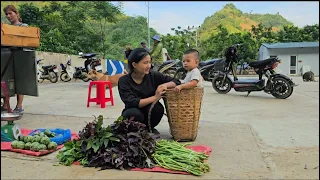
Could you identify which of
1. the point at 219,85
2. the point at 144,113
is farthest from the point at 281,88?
the point at 144,113

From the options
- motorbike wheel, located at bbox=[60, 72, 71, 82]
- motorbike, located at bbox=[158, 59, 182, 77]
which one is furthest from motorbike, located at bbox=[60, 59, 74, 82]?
motorbike, located at bbox=[158, 59, 182, 77]

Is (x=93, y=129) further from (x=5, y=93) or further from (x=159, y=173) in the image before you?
(x=5, y=93)

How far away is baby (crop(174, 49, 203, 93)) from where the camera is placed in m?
3.01

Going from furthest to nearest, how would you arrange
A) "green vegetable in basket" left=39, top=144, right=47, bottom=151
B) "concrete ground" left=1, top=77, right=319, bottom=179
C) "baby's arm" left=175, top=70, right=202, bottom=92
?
"baby's arm" left=175, top=70, right=202, bottom=92 → "green vegetable in basket" left=39, top=144, right=47, bottom=151 → "concrete ground" left=1, top=77, right=319, bottom=179

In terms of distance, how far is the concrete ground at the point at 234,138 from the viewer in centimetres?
235

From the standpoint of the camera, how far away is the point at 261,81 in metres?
6.66

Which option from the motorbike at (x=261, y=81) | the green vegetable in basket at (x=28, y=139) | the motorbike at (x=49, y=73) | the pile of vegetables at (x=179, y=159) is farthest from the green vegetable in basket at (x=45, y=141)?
the motorbike at (x=49, y=73)

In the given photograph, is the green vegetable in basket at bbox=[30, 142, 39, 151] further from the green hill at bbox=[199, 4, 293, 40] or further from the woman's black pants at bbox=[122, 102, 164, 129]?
the green hill at bbox=[199, 4, 293, 40]

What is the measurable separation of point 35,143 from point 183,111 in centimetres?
125

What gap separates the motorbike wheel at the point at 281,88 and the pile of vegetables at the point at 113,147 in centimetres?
438

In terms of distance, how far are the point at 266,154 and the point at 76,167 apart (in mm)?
1510

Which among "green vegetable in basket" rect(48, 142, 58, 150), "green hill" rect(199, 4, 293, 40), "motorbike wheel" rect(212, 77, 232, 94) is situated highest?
"green hill" rect(199, 4, 293, 40)

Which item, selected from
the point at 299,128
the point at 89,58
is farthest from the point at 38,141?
the point at 89,58

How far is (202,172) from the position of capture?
2.36 m
